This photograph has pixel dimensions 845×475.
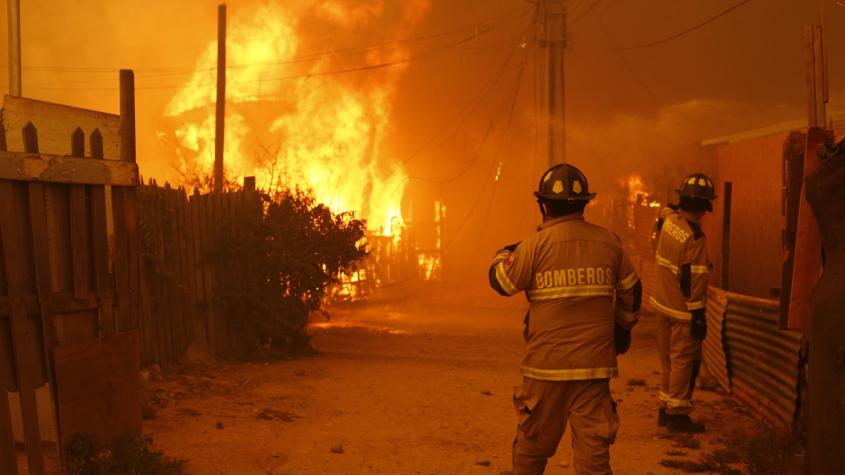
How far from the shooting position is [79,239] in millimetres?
4711

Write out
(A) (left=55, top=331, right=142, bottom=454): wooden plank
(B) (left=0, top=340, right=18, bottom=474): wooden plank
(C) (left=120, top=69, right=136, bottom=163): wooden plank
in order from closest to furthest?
(B) (left=0, top=340, right=18, bottom=474): wooden plank < (A) (left=55, top=331, right=142, bottom=454): wooden plank < (C) (left=120, top=69, right=136, bottom=163): wooden plank

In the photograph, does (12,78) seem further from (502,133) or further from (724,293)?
(502,133)

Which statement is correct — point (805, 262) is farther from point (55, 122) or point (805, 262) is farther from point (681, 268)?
point (55, 122)

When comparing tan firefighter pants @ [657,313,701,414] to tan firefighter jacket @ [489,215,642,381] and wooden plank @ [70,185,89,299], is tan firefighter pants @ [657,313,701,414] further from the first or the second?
wooden plank @ [70,185,89,299]

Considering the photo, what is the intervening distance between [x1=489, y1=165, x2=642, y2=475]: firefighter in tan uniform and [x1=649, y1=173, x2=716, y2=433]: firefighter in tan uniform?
92.7 inches

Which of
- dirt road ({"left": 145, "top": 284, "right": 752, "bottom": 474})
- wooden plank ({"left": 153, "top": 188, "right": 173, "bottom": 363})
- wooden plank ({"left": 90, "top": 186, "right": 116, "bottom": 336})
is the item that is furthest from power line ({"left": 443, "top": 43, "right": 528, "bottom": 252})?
wooden plank ({"left": 90, "top": 186, "right": 116, "bottom": 336})

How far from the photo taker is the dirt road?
586 cm

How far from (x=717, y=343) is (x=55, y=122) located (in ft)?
21.7

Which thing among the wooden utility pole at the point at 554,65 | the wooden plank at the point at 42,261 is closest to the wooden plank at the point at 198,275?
the wooden plank at the point at 42,261

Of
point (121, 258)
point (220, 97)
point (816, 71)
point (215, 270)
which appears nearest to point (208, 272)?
point (215, 270)

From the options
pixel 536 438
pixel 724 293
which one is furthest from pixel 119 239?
pixel 724 293

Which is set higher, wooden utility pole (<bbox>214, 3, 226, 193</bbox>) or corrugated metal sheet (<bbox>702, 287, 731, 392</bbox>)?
wooden utility pole (<bbox>214, 3, 226, 193</bbox>)

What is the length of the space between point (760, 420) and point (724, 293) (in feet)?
5.60

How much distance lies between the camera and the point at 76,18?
36.4 meters
